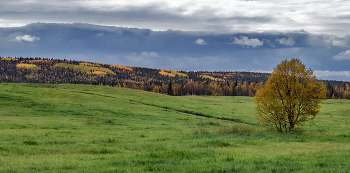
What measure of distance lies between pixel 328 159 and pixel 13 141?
19931mm

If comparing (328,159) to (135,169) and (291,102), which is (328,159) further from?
(291,102)

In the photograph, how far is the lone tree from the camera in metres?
34.1

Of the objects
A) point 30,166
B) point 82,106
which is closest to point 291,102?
point 30,166

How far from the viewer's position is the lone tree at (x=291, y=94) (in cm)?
3412

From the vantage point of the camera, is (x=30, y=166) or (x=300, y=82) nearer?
(x=30, y=166)

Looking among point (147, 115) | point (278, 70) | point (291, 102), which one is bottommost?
point (147, 115)

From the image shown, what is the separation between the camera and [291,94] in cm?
3462

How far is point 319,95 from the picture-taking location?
3375 cm

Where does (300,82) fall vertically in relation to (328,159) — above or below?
above

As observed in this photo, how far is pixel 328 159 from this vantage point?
1738cm

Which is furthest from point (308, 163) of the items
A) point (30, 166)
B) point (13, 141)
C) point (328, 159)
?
point (13, 141)

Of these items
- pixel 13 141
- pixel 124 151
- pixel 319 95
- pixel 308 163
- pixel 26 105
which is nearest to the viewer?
pixel 308 163

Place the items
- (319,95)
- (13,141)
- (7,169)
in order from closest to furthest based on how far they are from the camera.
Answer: (7,169)
(13,141)
(319,95)

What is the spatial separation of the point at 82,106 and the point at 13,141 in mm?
37594
